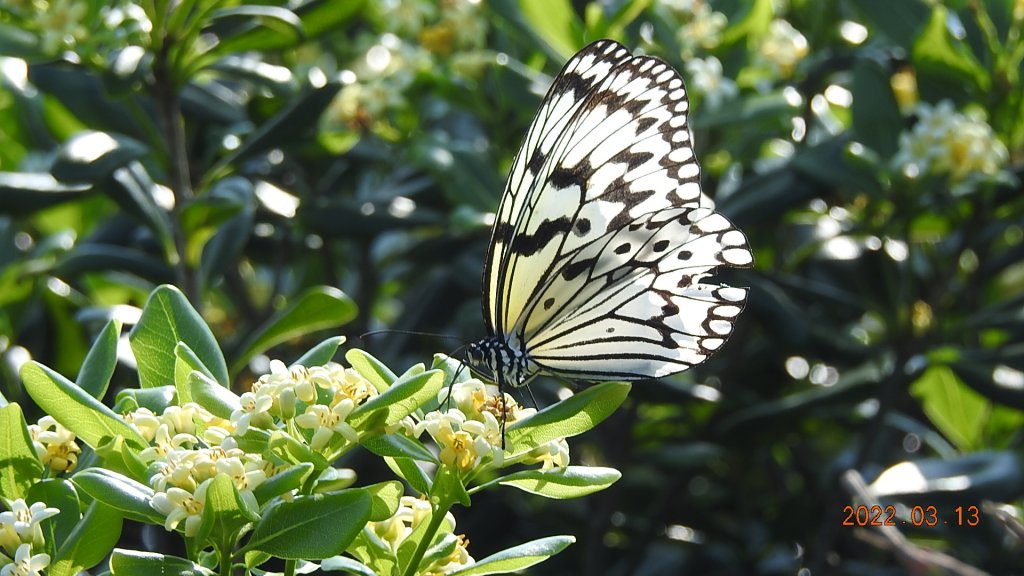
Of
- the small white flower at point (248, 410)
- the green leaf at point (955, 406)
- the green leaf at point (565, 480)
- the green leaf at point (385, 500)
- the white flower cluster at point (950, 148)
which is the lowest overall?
the green leaf at point (955, 406)

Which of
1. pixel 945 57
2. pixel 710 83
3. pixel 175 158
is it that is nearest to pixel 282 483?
pixel 175 158

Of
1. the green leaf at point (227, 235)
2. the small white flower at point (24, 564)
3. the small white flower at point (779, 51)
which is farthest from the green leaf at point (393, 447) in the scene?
the small white flower at point (779, 51)

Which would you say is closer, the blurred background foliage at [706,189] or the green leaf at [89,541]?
the green leaf at [89,541]

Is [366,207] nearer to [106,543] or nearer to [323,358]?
[323,358]

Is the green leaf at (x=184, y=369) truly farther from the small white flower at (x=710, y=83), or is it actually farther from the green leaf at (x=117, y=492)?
the small white flower at (x=710, y=83)

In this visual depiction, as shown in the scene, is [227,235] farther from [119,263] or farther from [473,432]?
[473,432]

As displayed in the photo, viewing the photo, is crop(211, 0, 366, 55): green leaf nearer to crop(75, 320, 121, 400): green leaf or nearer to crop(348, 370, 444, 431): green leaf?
crop(75, 320, 121, 400): green leaf

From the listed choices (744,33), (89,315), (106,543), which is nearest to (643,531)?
(744,33)
